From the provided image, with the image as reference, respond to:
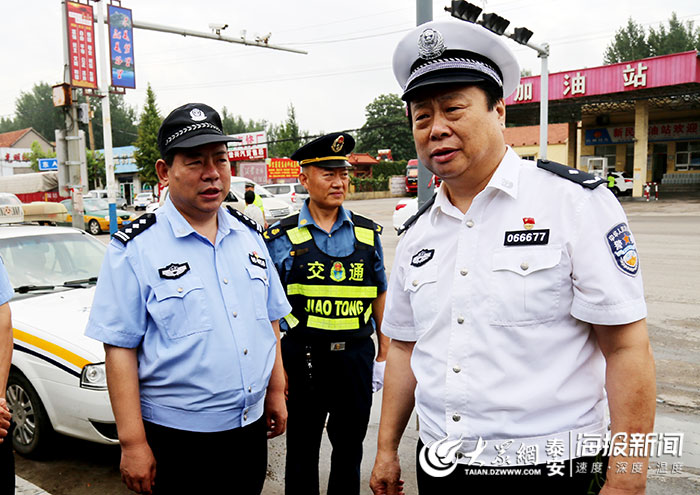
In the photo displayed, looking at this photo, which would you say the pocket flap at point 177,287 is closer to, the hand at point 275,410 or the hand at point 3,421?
the hand at point 275,410

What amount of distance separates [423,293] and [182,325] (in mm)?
926

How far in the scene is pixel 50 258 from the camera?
5000 mm

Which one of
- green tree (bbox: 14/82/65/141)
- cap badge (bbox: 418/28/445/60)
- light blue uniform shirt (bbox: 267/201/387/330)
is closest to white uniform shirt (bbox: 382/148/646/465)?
cap badge (bbox: 418/28/445/60)

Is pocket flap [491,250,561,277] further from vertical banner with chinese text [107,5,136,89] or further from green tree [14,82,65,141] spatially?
green tree [14,82,65,141]

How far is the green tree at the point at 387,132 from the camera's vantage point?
2542 inches

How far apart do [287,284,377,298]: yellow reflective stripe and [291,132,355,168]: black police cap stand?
0.72 metres

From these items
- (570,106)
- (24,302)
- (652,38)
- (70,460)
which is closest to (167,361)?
(70,460)

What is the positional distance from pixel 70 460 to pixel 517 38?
45.6 ft

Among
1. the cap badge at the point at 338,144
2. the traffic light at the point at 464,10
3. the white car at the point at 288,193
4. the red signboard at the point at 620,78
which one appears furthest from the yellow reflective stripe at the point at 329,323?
the red signboard at the point at 620,78

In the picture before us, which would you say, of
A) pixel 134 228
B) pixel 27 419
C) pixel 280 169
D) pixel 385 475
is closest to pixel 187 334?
pixel 134 228

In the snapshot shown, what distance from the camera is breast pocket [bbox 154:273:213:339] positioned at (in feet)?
6.78

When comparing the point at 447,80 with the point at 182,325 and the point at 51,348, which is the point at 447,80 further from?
the point at 51,348

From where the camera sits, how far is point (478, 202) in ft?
5.54

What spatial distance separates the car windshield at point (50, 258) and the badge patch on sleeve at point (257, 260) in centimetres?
313
